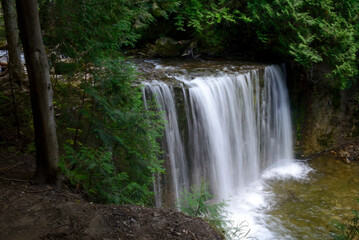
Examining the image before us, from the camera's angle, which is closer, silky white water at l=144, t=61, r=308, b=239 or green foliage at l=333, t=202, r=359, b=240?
green foliage at l=333, t=202, r=359, b=240

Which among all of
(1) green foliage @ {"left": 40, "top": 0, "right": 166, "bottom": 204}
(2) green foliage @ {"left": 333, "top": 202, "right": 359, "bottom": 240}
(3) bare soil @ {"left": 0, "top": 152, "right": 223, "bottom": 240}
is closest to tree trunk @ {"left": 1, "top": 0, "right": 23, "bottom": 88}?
(1) green foliage @ {"left": 40, "top": 0, "right": 166, "bottom": 204}

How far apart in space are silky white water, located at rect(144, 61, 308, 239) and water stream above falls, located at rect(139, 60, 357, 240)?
2 cm

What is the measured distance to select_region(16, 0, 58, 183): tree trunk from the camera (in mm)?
3660

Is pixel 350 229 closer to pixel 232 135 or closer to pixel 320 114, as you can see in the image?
pixel 232 135

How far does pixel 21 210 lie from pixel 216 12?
361 inches

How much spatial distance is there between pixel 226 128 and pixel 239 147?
95cm

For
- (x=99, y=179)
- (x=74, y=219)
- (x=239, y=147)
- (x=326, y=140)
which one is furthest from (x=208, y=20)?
(x=74, y=219)

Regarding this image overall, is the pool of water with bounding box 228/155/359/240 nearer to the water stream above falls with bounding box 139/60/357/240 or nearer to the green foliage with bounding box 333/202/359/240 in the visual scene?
the water stream above falls with bounding box 139/60/357/240

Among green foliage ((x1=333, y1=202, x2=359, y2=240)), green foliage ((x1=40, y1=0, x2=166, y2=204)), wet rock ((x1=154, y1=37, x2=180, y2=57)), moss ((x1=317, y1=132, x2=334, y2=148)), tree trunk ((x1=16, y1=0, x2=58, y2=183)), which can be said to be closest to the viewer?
tree trunk ((x1=16, y1=0, x2=58, y2=183))

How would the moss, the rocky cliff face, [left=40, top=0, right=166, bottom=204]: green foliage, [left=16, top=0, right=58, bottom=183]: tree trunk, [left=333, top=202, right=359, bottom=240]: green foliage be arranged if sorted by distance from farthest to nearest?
the moss, the rocky cliff face, [left=333, top=202, right=359, bottom=240]: green foliage, [left=40, top=0, right=166, bottom=204]: green foliage, [left=16, top=0, right=58, bottom=183]: tree trunk

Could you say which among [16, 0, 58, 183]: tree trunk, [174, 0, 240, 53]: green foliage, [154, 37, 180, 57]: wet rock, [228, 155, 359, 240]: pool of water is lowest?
[228, 155, 359, 240]: pool of water

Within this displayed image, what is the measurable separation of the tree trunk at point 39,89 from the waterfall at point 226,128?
314 centimetres

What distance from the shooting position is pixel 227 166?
9148mm

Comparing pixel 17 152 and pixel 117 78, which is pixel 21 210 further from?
pixel 117 78
